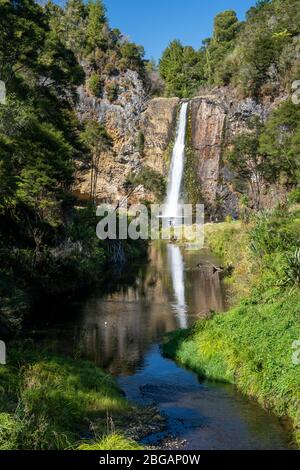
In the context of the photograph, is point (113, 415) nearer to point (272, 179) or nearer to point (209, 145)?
point (272, 179)

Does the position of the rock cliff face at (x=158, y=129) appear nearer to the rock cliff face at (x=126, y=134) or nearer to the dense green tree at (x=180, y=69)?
the rock cliff face at (x=126, y=134)

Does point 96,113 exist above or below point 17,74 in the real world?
above

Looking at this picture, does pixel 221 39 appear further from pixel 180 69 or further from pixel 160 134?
pixel 160 134

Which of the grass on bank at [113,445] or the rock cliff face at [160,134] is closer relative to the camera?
the grass on bank at [113,445]

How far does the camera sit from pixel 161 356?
2212 cm

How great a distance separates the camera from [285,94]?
81.4m

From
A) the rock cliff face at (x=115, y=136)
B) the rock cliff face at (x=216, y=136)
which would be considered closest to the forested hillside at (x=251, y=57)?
the rock cliff face at (x=216, y=136)

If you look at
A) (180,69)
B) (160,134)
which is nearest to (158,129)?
(160,134)

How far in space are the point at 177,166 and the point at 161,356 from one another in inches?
2654

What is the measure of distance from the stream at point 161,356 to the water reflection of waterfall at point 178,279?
0.06 meters

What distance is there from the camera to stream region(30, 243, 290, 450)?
14391 millimetres

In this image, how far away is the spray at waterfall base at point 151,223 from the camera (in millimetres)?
49438
